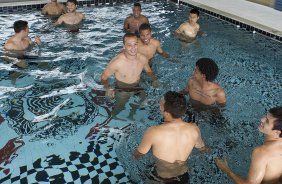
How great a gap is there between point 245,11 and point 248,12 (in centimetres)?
14

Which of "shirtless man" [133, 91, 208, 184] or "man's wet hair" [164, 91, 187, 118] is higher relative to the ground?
"man's wet hair" [164, 91, 187, 118]

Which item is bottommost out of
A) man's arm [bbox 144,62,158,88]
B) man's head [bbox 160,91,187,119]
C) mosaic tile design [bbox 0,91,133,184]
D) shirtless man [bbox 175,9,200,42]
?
mosaic tile design [bbox 0,91,133,184]

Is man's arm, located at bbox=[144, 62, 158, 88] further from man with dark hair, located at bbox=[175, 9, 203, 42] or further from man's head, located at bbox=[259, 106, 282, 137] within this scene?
man's head, located at bbox=[259, 106, 282, 137]

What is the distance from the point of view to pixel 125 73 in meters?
5.40

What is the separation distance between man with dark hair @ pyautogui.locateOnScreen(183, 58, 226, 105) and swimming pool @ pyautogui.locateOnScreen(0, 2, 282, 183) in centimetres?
20

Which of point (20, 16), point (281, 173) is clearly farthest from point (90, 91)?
point (20, 16)

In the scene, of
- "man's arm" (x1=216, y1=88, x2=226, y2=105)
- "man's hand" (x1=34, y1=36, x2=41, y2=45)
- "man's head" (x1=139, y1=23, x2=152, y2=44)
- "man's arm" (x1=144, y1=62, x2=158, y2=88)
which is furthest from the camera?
"man's hand" (x1=34, y1=36, x2=41, y2=45)

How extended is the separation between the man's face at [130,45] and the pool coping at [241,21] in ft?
14.8

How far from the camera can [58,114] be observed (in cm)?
499

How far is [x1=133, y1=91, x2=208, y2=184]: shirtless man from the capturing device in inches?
124

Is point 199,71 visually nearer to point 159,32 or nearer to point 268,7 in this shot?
point 159,32

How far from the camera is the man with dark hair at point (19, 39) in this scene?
6.62 meters

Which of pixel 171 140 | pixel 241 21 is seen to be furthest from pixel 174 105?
pixel 241 21

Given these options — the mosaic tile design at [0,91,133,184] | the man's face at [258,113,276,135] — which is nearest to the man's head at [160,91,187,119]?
the man's face at [258,113,276,135]
